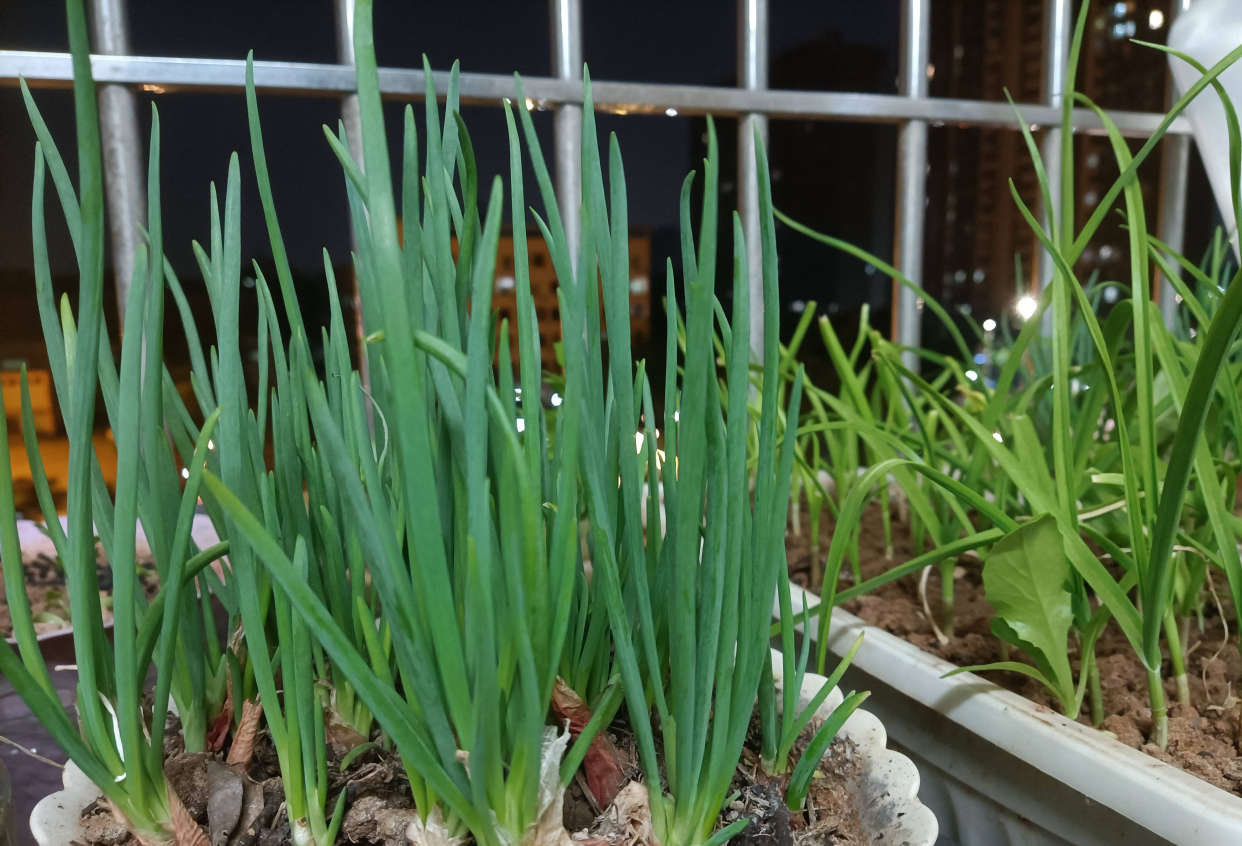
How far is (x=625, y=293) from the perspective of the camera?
9.4 inches

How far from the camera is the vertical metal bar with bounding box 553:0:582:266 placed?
0.82 meters

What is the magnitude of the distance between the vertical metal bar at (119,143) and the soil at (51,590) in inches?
9.2

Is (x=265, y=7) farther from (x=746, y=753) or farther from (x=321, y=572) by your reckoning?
(x=746, y=753)

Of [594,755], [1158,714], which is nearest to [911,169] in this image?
[1158,714]

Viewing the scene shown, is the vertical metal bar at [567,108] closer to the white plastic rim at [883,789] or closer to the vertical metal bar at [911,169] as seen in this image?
the vertical metal bar at [911,169]

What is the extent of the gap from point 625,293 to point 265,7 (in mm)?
785

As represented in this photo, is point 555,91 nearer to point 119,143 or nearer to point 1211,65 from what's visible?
point 119,143

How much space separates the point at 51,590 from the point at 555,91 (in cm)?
66

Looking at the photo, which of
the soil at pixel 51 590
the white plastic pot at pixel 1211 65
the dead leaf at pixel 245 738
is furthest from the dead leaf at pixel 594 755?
the white plastic pot at pixel 1211 65

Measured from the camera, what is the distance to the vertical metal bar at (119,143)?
2.22ft

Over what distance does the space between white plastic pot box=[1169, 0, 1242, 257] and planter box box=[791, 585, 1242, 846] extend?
15.5 inches

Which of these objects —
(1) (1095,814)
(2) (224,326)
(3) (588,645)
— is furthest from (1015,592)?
(2) (224,326)

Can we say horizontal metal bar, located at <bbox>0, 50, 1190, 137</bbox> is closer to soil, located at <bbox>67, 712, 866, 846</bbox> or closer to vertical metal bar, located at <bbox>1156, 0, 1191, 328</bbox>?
vertical metal bar, located at <bbox>1156, 0, 1191, 328</bbox>

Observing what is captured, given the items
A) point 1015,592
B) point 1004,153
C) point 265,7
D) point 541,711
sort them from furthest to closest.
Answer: point 1004,153, point 265,7, point 1015,592, point 541,711
